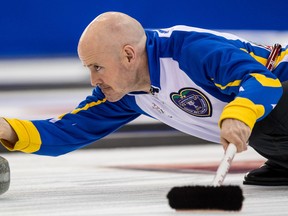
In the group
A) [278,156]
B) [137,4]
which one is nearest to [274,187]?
[278,156]

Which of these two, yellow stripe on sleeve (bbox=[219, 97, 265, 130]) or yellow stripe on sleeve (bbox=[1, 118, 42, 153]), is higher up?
yellow stripe on sleeve (bbox=[219, 97, 265, 130])

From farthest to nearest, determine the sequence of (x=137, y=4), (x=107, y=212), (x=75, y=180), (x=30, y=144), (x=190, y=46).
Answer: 1. (x=137, y=4)
2. (x=75, y=180)
3. (x=30, y=144)
4. (x=190, y=46)
5. (x=107, y=212)

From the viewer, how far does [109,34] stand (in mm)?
2543

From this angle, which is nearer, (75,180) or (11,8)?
(75,180)

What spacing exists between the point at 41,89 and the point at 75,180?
7.09 feet

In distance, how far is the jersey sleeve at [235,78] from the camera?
2.15 meters

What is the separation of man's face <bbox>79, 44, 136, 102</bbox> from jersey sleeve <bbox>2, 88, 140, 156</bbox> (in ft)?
0.80

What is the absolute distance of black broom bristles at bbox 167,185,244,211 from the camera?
1.95 meters

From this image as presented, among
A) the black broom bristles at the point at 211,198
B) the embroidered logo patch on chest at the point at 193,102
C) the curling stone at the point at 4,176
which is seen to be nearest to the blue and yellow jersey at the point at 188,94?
the embroidered logo patch on chest at the point at 193,102

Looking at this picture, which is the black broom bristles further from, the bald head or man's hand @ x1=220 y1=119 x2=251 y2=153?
the bald head

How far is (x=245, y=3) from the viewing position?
16.1 ft

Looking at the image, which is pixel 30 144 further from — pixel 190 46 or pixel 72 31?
pixel 72 31

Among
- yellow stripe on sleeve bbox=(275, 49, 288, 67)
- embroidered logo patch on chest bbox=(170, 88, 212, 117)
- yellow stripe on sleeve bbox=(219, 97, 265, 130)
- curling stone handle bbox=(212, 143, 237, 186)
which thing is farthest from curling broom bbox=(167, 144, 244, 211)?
yellow stripe on sleeve bbox=(275, 49, 288, 67)

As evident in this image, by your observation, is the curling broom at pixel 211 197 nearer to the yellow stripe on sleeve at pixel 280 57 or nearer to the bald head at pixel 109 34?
the bald head at pixel 109 34
